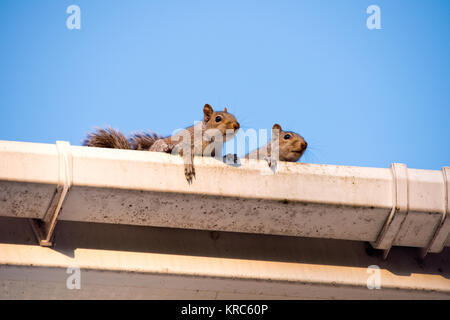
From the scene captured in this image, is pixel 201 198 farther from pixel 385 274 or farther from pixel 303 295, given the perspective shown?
pixel 385 274

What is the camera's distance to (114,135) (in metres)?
4.37

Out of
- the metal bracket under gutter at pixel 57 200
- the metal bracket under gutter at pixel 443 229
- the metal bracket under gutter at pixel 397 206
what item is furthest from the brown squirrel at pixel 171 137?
the metal bracket under gutter at pixel 443 229

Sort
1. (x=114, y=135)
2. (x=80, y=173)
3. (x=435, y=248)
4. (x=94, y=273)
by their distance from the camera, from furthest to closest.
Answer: (x=114, y=135) → (x=435, y=248) → (x=94, y=273) → (x=80, y=173)

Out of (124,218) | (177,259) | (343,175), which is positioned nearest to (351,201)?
(343,175)

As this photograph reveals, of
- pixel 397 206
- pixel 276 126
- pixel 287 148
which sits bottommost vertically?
pixel 397 206

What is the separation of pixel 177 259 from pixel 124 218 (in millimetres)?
383

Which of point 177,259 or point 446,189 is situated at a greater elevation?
point 446,189

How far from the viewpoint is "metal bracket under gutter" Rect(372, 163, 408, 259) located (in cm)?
307

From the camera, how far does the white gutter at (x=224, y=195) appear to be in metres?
2.85

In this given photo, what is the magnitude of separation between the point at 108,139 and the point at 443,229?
2.49m

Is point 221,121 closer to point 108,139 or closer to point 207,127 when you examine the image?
point 207,127

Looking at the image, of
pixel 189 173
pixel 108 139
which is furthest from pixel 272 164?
pixel 108 139

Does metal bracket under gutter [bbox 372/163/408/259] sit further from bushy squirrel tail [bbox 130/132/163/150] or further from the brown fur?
bushy squirrel tail [bbox 130/132/163/150]

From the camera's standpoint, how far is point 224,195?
2.96 metres
